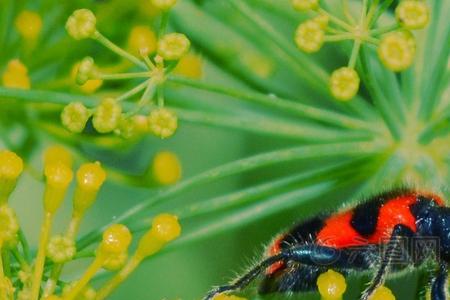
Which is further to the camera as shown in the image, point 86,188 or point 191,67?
point 191,67

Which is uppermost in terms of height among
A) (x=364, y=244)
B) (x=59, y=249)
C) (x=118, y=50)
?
(x=118, y=50)

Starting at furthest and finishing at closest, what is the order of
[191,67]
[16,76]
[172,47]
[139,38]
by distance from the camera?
[191,67], [139,38], [16,76], [172,47]

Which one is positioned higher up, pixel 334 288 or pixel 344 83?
pixel 344 83

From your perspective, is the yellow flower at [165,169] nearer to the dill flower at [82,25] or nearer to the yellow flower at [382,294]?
the dill flower at [82,25]

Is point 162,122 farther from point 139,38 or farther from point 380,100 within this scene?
point 139,38

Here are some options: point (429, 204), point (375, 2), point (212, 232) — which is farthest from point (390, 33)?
point (212, 232)

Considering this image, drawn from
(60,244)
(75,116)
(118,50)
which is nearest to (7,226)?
(60,244)
